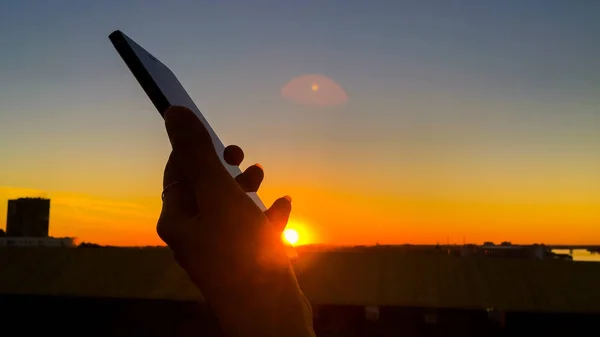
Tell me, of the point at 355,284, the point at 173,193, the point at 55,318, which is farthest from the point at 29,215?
the point at 173,193

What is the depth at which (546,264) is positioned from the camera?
24266 millimetres

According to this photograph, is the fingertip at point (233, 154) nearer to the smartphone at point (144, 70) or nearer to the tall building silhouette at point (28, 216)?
the smartphone at point (144, 70)

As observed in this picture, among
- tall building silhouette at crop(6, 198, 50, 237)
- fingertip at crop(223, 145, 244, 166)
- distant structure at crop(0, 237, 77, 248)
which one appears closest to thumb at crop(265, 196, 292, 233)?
fingertip at crop(223, 145, 244, 166)

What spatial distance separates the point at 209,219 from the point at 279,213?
425mm

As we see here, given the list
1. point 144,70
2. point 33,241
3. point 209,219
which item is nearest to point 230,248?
point 209,219

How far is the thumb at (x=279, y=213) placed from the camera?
217 cm

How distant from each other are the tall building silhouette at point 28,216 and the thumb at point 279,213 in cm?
11453

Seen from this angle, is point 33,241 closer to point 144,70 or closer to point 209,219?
point 144,70

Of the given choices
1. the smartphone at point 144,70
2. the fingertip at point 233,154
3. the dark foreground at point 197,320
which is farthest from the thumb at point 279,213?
the dark foreground at point 197,320

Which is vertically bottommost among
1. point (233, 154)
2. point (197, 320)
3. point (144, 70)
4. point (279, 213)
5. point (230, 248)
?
point (230, 248)

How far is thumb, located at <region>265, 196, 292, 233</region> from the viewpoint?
7.11 ft

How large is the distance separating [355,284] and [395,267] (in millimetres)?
2242

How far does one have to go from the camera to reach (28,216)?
10681cm

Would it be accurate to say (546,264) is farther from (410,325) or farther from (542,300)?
(410,325)
